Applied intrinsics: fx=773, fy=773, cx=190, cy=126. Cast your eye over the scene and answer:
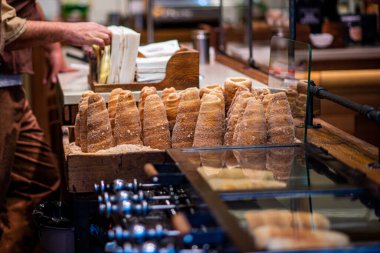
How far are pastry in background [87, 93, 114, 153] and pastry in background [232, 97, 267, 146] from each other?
1.55 feet

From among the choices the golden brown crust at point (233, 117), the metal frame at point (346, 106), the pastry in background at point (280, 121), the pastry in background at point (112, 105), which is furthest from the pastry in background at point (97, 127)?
the metal frame at point (346, 106)

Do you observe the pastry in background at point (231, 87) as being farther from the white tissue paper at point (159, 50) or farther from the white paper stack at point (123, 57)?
the white tissue paper at point (159, 50)

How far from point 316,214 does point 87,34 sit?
206 cm

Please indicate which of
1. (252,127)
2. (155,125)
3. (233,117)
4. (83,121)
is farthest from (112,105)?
(252,127)

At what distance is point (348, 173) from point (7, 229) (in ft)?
8.18

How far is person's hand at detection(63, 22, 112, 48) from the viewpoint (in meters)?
3.61

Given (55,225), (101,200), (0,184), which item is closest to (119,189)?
(101,200)

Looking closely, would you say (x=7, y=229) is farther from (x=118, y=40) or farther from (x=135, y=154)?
(x=135, y=154)

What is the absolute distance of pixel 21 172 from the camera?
4227 millimetres

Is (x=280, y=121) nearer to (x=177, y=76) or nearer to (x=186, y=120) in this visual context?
(x=186, y=120)

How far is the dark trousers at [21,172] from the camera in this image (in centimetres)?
399

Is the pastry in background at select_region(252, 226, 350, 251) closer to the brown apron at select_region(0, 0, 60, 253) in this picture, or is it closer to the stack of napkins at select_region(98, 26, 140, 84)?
the stack of napkins at select_region(98, 26, 140, 84)

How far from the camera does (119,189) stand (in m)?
2.10

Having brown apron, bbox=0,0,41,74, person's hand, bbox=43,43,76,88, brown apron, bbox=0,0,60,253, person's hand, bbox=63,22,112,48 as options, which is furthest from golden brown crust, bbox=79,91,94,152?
person's hand, bbox=43,43,76,88
